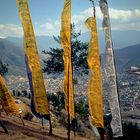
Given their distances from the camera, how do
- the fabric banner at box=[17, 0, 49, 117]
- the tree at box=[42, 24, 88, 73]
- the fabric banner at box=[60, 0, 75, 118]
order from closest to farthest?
the fabric banner at box=[60, 0, 75, 118], the fabric banner at box=[17, 0, 49, 117], the tree at box=[42, 24, 88, 73]

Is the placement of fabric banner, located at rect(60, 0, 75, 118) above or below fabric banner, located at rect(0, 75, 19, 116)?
above

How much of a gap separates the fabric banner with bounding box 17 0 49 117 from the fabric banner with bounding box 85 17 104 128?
284 centimetres

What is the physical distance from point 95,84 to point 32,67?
12.3 feet

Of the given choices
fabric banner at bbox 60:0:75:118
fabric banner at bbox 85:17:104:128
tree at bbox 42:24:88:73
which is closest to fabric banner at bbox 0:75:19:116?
fabric banner at bbox 60:0:75:118

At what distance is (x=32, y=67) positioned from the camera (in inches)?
688

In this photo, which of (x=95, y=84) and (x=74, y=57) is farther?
(x=74, y=57)

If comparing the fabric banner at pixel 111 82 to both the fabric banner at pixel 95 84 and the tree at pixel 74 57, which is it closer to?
the fabric banner at pixel 95 84

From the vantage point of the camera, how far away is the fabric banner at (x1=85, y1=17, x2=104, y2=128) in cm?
1628

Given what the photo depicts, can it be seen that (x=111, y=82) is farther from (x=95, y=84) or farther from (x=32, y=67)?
(x=32, y=67)

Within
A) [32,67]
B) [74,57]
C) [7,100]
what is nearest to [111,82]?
[32,67]

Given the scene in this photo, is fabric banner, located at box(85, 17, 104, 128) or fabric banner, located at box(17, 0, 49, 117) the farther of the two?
fabric banner, located at box(17, 0, 49, 117)

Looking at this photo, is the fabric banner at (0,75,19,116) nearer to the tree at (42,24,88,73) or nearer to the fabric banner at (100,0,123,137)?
the fabric banner at (100,0,123,137)

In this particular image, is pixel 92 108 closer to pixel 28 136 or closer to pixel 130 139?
pixel 28 136

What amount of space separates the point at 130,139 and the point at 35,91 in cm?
1352
